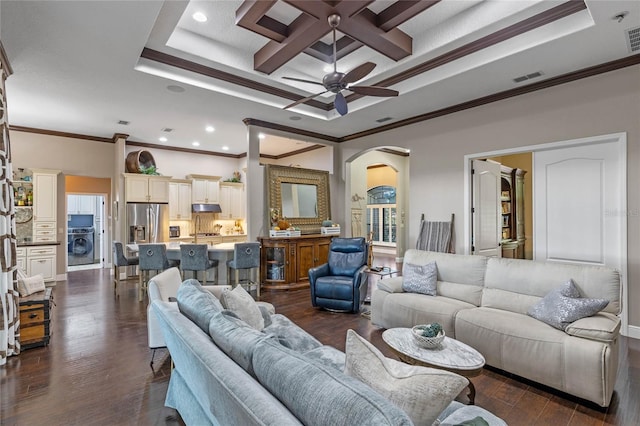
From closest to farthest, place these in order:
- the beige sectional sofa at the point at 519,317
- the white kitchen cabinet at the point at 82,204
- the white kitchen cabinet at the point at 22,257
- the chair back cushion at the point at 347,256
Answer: the beige sectional sofa at the point at 519,317 → the chair back cushion at the point at 347,256 → the white kitchen cabinet at the point at 22,257 → the white kitchen cabinet at the point at 82,204

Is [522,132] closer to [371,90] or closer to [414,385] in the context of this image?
[371,90]

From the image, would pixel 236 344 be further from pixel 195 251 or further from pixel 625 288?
pixel 625 288

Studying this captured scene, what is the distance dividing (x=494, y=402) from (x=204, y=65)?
4.54m

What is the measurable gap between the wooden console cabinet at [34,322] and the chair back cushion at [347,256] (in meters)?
3.46

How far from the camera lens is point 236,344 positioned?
1.40 meters

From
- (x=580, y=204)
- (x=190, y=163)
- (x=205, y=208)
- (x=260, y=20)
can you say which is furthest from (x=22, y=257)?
(x=580, y=204)

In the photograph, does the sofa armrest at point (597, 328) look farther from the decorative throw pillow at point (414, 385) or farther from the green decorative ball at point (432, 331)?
the decorative throw pillow at point (414, 385)

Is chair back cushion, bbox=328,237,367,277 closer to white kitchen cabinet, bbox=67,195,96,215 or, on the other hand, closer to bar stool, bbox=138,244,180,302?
bar stool, bbox=138,244,180,302

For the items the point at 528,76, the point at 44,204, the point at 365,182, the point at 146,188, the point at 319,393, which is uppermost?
the point at 528,76

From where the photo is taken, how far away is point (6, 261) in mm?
3035

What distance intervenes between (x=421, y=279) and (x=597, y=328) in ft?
5.33

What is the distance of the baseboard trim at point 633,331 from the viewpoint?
363 centimetres

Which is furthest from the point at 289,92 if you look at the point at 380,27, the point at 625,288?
the point at 625,288

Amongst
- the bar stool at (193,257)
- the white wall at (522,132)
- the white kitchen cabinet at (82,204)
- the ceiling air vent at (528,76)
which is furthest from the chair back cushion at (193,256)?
the white kitchen cabinet at (82,204)
